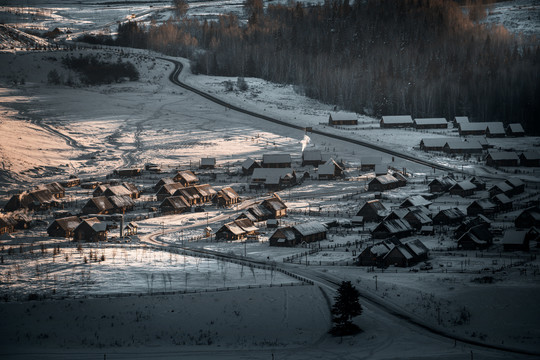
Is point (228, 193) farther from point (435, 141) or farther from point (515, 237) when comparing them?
point (435, 141)

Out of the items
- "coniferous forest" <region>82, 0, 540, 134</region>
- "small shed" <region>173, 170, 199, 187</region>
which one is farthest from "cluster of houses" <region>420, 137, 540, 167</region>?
"small shed" <region>173, 170, 199, 187</region>

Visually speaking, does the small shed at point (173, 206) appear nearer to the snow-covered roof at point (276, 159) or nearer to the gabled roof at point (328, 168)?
the gabled roof at point (328, 168)

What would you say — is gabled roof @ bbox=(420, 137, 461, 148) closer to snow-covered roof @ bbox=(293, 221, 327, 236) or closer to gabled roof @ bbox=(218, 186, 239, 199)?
gabled roof @ bbox=(218, 186, 239, 199)

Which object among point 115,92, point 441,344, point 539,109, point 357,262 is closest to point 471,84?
point 539,109

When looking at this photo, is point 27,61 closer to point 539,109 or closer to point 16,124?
point 16,124

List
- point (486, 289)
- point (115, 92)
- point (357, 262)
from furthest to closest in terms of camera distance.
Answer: point (115, 92), point (357, 262), point (486, 289)

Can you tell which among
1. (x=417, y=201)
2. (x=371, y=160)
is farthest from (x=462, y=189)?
(x=371, y=160)
